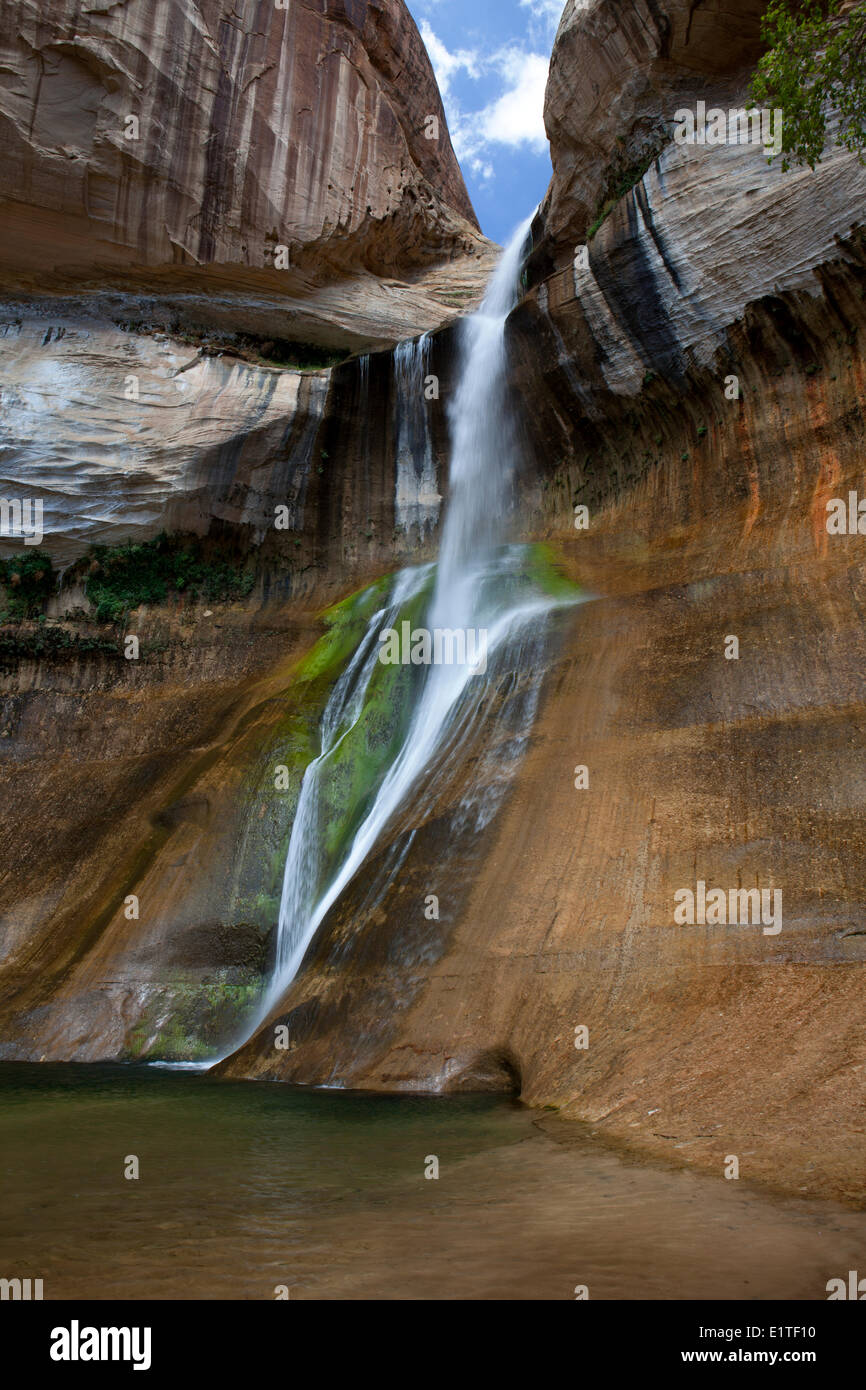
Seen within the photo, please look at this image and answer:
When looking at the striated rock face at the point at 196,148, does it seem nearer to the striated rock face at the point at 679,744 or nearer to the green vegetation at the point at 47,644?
the striated rock face at the point at 679,744

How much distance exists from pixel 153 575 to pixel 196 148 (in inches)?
386

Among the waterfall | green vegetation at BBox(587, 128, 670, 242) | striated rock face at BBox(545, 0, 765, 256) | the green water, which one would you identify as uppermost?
striated rock face at BBox(545, 0, 765, 256)

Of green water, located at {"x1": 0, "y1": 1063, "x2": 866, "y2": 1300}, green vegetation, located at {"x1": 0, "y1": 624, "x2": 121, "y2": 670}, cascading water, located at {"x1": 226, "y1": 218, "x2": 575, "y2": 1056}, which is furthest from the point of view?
green vegetation, located at {"x1": 0, "y1": 624, "x2": 121, "y2": 670}

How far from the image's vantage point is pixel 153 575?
74.2ft

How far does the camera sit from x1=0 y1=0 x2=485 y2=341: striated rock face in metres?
20.3

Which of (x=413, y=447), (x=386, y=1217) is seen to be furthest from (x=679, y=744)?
(x=413, y=447)

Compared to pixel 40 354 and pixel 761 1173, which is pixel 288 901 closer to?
pixel 761 1173

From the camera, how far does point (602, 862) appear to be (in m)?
10.2

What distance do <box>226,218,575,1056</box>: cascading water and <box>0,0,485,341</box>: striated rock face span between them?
5.23 metres

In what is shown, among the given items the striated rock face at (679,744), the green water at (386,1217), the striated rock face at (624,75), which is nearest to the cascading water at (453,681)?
the striated rock face at (679,744)

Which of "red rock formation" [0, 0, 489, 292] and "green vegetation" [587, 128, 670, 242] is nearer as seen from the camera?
"green vegetation" [587, 128, 670, 242]

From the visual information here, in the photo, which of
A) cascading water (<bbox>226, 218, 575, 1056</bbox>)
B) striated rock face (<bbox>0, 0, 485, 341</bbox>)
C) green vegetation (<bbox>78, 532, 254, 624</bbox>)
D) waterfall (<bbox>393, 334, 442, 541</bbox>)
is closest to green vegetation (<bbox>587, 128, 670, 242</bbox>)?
cascading water (<bbox>226, 218, 575, 1056</bbox>)

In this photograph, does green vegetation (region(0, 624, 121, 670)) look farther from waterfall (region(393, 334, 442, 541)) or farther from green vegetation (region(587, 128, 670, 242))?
green vegetation (region(587, 128, 670, 242))

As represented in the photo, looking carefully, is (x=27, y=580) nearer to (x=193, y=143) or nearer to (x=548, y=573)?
(x=193, y=143)
